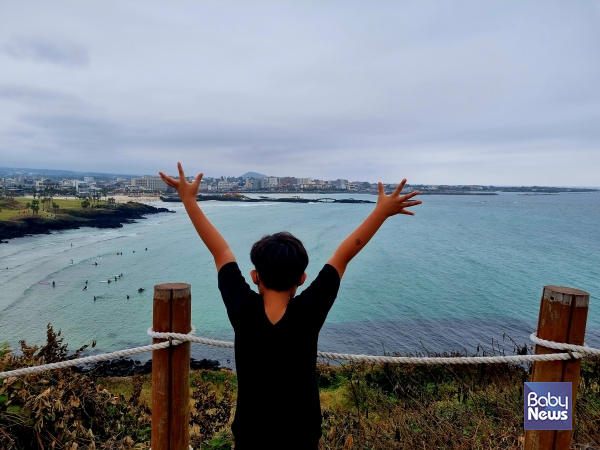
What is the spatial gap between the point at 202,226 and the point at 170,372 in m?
0.81

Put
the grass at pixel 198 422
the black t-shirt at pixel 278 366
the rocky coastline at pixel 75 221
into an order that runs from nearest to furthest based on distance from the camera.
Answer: the black t-shirt at pixel 278 366 → the grass at pixel 198 422 → the rocky coastline at pixel 75 221

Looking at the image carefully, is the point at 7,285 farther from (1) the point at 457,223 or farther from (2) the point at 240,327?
(1) the point at 457,223

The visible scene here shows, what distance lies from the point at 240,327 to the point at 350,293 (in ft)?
94.3

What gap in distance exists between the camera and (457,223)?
247 feet

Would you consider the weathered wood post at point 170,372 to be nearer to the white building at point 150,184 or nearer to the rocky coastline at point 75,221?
the rocky coastline at point 75,221

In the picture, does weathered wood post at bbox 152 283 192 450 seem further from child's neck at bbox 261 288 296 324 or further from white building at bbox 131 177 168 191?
white building at bbox 131 177 168 191

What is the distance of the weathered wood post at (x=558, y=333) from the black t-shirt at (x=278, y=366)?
128cm

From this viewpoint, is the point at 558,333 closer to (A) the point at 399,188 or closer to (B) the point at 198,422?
(A) the point at 399,188

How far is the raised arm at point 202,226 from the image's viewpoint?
1.86 metres

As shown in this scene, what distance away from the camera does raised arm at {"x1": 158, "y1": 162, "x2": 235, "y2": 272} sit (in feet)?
6.11

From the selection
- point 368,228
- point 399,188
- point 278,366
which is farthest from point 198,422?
point 399,188

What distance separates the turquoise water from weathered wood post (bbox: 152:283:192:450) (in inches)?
706

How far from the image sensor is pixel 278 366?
1553 mm

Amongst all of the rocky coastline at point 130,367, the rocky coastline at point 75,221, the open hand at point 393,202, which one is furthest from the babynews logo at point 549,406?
the rocky coastline at point 75,221
